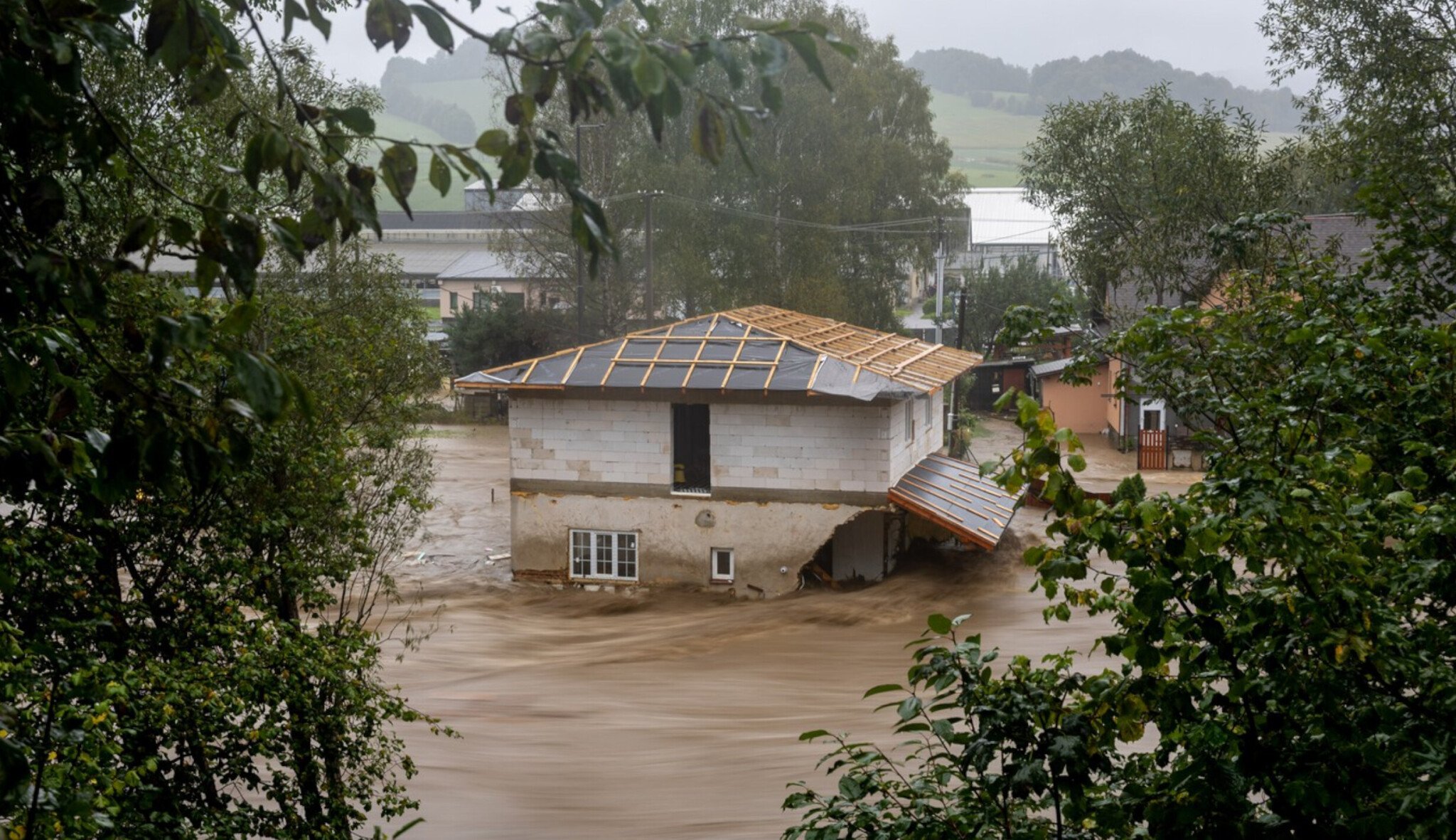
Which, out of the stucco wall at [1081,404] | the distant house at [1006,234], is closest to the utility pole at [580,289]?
the stucco wall at [1081,404]

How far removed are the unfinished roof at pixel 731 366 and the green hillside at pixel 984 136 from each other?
308ft

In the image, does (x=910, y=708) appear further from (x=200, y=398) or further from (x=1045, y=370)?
(x=1045, y=370)

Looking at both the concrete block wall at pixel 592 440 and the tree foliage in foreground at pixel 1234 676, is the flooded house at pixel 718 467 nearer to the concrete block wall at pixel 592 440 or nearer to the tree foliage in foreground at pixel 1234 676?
the concrete block wall at pixel 592 440

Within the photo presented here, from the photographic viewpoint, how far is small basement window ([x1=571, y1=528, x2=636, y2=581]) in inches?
1085

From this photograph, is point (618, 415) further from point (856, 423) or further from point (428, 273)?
point (428, 273)

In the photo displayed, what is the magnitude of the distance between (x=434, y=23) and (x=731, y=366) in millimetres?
23719

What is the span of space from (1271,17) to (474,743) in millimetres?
18708

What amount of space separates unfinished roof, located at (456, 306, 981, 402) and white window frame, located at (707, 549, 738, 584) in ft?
11.6

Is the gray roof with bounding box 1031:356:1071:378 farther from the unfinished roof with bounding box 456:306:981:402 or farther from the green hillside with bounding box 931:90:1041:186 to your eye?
the green hillside with bounding box 931:90:1041:186

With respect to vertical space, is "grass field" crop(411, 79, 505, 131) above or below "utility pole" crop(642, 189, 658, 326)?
above

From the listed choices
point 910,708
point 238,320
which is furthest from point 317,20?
point 910,708

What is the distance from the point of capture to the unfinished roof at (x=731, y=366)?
85.7ft

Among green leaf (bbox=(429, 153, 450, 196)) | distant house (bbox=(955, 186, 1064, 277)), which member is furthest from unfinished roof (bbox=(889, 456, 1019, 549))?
distant house (bbox=(955, 186, 1064, 277))

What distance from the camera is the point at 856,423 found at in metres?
26.1
